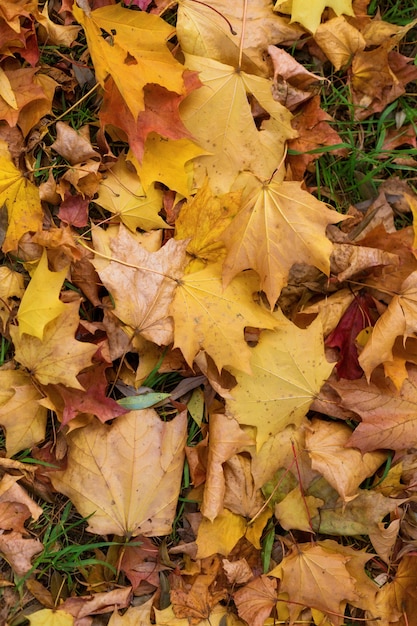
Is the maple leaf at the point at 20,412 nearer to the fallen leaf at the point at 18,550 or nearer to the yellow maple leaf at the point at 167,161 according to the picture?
the fallen leaf at the point at 18,550

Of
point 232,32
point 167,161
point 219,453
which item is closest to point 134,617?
point 219,453

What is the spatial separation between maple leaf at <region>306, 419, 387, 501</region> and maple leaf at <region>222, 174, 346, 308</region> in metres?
0.43

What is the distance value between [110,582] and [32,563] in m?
0.23

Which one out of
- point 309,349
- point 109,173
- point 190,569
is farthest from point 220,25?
point 190,569

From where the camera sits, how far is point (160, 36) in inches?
62.2

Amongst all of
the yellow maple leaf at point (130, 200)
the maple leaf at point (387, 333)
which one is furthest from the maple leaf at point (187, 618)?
the yellow maple leaf at point (130, 200)

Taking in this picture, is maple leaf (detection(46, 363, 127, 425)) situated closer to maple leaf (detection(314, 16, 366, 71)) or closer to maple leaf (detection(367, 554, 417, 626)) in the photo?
maple leaf (detection(367, 554, 417, 626))

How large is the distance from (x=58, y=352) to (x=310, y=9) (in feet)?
3.98

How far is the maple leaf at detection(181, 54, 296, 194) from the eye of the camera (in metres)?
1.68

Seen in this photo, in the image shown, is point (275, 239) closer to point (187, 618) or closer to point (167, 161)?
point (167, 161)

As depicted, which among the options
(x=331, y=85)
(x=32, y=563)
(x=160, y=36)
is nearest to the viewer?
(x=160, y=36)

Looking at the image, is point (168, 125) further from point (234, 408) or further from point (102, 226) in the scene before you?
point (234, 408)

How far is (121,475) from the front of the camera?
1.66m

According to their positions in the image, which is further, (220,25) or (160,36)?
(220,25)
